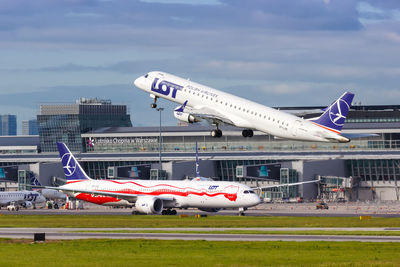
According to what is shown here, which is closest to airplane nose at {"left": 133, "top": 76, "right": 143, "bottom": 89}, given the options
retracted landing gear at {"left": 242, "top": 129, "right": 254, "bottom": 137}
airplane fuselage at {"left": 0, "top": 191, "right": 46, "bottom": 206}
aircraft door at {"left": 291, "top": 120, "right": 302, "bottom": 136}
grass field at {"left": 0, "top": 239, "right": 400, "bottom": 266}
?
retracted landing gear at {"left": 242, "top": 129, "right": 254, "bottom": 137}

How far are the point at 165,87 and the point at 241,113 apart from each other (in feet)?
31.6

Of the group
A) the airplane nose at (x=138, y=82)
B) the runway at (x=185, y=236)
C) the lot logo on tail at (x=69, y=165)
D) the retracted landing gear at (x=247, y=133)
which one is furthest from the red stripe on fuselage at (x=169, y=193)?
the runway at (x=185, y=236)

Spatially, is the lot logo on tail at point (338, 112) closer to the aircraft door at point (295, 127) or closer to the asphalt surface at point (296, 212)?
the aircraft door at point (295, 127)

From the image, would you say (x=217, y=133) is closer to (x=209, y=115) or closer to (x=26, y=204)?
(x=209, y=115)

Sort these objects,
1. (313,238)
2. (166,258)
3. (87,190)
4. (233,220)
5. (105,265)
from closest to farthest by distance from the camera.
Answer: (105,265), (166,258), (313,238), (233,220), (87,190)

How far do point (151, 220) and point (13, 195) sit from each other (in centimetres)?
6151

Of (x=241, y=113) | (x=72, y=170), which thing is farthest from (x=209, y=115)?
(x=72, y=170)

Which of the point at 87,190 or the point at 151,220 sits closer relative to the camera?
the point at 151,220

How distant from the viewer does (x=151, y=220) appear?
10406 centimetres

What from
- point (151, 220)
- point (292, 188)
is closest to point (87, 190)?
point (151, 220)

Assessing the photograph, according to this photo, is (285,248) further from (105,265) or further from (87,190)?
(87,190)

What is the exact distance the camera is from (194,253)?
5809cm

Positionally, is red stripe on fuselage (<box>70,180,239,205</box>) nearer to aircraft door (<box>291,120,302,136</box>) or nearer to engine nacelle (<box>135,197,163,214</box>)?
engine nacelle (<box>135,197,163,214</box>)

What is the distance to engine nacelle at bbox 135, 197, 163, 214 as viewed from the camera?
120m
